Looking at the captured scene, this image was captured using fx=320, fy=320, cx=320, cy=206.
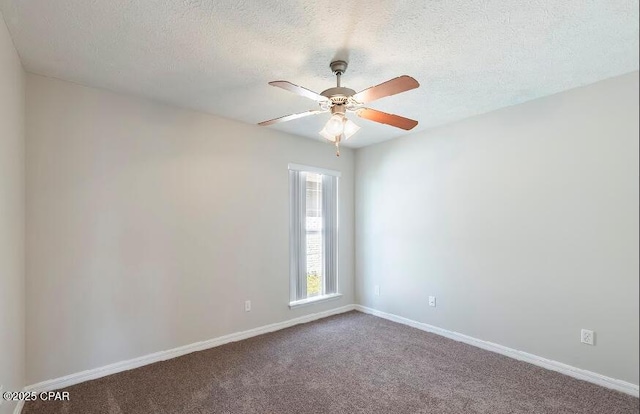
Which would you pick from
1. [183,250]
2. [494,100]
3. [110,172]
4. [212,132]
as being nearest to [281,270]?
[183,250]

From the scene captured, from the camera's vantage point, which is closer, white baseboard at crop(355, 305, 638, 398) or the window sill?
white baseboard at crop(355, 305, 638, 398)

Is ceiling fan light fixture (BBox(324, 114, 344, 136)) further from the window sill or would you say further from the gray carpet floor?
the window sill

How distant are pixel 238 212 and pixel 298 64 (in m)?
1.69

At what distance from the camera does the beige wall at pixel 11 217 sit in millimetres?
1703

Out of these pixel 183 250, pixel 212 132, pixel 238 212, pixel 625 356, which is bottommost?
pixel 625 356

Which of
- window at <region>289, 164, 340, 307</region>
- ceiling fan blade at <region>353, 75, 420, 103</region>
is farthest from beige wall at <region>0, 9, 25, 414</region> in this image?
window at <region>289, 164, 340, 307</region>

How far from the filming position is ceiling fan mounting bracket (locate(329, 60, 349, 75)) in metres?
2.04

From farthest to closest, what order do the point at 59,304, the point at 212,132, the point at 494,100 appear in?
the point at 212,132 < the point at 494,100 < the point at 59,304

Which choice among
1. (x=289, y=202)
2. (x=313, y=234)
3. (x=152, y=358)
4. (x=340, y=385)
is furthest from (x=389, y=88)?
(x=152, y=358)

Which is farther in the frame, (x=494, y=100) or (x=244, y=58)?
(x=494, y=100)

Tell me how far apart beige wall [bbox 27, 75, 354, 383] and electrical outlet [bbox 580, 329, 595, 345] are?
2.66 m

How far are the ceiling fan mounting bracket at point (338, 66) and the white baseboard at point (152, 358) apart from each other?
2.61 meters

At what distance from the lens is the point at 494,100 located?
2.74m

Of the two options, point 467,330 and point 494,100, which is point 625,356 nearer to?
point 467,330
